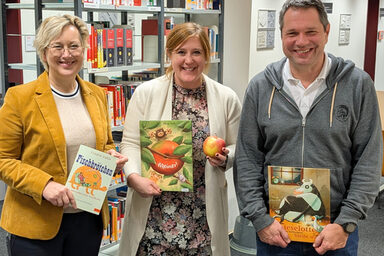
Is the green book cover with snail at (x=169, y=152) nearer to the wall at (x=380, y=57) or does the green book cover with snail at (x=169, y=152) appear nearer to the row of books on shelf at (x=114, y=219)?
the row of books on shelf at (x=114, y=219)

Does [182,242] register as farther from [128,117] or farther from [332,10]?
[332,10]

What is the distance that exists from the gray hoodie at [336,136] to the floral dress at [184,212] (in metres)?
0.42

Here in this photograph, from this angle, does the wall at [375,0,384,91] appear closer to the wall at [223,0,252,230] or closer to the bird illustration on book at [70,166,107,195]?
the wall at [223,0,252,230]

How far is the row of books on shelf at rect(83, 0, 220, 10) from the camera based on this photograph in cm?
359

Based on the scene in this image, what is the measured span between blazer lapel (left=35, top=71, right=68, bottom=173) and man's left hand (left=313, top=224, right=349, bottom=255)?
108 centimetres

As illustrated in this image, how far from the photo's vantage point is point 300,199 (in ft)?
6.11

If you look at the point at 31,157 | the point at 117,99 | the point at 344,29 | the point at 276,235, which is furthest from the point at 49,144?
the point at 344,29

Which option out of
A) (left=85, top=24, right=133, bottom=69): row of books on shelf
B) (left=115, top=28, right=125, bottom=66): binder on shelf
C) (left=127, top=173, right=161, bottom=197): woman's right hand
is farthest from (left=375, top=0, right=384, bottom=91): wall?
(left=127, top=173, right=161, bottom=197): woman's right hand

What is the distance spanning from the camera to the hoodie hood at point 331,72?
1.87 meters

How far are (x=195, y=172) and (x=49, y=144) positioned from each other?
0.69m

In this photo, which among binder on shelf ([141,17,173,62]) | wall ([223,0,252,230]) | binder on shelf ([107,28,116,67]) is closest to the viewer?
binder on shelf ([107,28,116,67])

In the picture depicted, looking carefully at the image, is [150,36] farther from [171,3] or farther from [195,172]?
[195,172]

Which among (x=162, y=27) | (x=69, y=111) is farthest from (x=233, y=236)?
(x=69, y=111)

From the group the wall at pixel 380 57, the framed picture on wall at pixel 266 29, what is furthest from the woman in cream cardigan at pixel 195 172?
the wall at pixel 380 57
